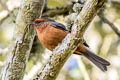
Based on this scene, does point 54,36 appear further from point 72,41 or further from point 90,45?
point 90,45

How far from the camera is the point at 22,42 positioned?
9.94 ft

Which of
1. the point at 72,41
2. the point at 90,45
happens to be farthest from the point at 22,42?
the point at 90,45

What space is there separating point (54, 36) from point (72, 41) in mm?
1143

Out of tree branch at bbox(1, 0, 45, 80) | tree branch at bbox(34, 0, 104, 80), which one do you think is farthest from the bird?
tree branch at bbox(34, 0, 104, 80)

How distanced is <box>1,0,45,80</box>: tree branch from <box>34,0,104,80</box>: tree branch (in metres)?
0.52

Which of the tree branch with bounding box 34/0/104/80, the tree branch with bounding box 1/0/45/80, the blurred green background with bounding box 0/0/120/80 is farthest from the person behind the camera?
the blurred green background with bounding box 0/0/120/80

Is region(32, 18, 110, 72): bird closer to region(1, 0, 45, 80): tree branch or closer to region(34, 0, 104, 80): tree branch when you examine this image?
region(1, 0, 45, 80): tree branch

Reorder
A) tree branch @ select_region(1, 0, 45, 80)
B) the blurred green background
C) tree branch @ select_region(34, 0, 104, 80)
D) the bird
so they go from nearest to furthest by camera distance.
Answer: tree branch @ select_region(34, 0, 104, 80), tree branch @ select_region(1, 0, 45, 80), the bird, the blurred green background

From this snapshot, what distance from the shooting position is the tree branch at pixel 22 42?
114 inches

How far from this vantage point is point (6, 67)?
9.46ft

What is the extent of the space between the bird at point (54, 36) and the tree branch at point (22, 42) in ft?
0.47

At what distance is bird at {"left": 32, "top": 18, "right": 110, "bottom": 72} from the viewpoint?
3.35 m

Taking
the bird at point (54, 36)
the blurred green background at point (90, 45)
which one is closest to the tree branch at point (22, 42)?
the bird at point (54, 36)

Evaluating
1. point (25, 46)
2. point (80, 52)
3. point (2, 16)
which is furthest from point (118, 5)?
point (25, 46)
